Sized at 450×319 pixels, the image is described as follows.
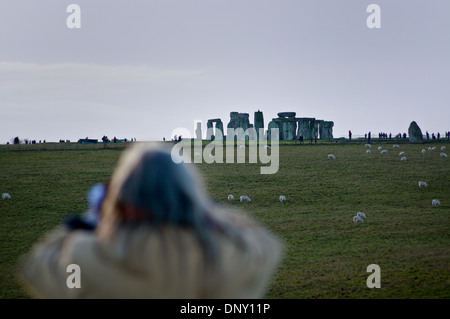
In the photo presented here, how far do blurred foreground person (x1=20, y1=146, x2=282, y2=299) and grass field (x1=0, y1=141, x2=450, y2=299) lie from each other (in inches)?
413

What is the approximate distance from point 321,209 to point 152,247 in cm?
2278

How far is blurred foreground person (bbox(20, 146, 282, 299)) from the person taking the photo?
7.09 feet

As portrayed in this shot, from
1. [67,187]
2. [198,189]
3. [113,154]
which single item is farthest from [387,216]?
[113,154]

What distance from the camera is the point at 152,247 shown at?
2.13 meters

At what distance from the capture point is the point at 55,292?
2.36 metres

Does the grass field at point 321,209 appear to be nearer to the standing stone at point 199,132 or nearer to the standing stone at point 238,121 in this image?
the standing stone at point 199,132

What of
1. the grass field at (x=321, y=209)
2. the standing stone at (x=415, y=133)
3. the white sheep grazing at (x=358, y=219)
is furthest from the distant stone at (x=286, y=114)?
the white sheep grazing at (x=358, y=219)

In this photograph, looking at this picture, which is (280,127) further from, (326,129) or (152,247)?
(152,247)

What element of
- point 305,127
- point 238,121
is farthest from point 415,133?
point 238,121

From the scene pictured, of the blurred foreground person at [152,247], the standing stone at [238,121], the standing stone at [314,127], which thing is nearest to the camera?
the blurred foreground person at [152,247]

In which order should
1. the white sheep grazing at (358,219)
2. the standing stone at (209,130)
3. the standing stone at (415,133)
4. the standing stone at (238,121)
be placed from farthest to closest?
the standing stone at (238,121)
the standing stone at (209,130)
the standing stone at (415,133)
the white sheep grazing at (358,219)

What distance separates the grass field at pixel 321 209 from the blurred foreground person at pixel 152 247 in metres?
10.5

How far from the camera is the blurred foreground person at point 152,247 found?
216 cm

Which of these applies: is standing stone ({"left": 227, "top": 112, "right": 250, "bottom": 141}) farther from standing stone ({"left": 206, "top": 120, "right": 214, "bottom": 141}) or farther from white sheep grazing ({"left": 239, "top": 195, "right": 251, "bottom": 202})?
white sheep grazing ({"left": 239, "top": 195, "right": 251, "bottom": 202})
